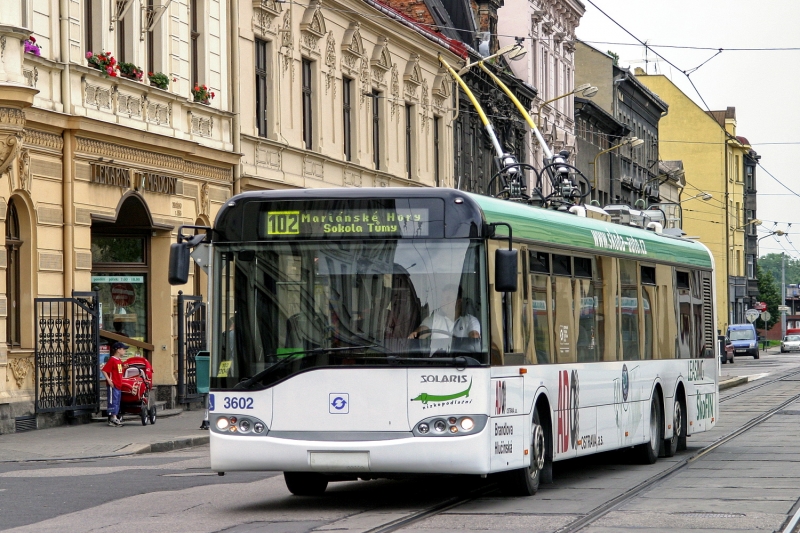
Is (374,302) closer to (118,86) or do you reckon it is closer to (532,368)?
(532,368)

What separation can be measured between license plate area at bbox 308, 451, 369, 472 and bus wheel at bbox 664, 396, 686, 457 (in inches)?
289

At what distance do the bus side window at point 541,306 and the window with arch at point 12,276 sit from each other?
11.4 metres

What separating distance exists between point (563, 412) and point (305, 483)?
251 cm

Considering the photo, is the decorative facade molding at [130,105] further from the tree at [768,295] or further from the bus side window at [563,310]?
the tree at [768,295]

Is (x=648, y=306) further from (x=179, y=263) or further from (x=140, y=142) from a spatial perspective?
(x=140, y=142)

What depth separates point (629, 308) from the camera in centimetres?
1675

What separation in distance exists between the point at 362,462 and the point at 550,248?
324cm

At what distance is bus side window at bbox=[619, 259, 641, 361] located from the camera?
54.2ft

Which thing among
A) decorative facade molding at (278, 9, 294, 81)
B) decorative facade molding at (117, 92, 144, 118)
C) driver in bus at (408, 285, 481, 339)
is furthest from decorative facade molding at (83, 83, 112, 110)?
driver in bus at (408, 285, 481, 339)

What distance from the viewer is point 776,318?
128000 mm

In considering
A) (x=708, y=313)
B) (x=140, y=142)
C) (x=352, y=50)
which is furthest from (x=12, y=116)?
(x=352, y=50)

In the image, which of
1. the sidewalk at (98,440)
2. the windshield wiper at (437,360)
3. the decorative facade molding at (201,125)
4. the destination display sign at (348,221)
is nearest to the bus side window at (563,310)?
the windshield wiper at (437,360)

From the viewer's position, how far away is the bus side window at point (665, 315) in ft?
58.9

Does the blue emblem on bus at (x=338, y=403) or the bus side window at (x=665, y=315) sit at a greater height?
the bus side window at (x=665, y=315)
